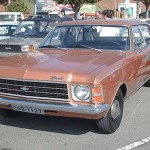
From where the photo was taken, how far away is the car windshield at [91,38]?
241 inches

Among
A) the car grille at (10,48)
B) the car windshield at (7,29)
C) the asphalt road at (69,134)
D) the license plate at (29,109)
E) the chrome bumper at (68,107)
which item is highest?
the car windshield at (7,29)

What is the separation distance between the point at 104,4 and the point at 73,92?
183ft

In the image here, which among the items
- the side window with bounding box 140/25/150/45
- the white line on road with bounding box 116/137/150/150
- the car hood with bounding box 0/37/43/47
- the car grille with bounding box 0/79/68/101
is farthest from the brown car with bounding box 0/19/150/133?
the car hood with bounding box 0/37/43/47

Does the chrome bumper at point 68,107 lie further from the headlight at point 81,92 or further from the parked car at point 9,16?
the parked car at point 9,16

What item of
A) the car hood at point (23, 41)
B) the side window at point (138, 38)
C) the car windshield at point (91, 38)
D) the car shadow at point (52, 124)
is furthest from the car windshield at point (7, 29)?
the car shadow at point (52, 124)

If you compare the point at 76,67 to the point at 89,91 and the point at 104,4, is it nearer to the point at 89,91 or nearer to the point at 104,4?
the point at 89,91

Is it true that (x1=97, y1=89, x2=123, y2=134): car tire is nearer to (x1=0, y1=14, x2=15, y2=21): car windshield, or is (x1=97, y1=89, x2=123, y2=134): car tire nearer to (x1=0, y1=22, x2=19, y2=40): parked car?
(x1=0, y1=22, x2=19, y2=40): parked car

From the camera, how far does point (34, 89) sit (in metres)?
4.91

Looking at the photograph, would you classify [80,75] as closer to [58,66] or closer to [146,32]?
[58,66]

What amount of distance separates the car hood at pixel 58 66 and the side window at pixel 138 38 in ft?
2.32

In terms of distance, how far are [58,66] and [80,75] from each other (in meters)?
0.47

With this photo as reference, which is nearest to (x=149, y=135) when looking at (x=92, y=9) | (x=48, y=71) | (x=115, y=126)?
(x=115, y=126)

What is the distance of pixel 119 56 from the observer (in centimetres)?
569

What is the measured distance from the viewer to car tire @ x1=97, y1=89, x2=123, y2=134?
5.04 meters
